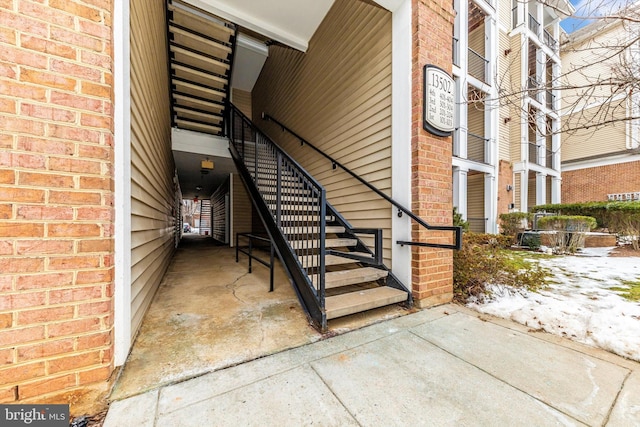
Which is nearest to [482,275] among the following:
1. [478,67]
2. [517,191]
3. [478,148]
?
[478,148]

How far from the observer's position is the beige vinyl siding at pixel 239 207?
785 cm

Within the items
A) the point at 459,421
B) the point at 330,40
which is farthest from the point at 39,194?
the point at 330,40

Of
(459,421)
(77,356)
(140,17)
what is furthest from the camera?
(140,17)

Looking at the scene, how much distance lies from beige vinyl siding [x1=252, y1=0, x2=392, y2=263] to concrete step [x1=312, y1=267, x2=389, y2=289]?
0.92ft

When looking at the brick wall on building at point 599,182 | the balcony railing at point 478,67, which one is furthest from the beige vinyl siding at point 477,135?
the brick wall on building at point 599,182

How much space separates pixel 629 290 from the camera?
2955 millimetres

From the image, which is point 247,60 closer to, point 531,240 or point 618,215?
point 531,240

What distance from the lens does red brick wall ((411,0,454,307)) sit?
257 centimetres

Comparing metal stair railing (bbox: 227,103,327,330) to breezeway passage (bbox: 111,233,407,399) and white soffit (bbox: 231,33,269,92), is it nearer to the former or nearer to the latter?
breezeway passage (bbox: 111,233,407,399)

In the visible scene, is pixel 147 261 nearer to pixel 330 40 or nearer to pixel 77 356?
pixel 77 356

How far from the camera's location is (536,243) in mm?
6711

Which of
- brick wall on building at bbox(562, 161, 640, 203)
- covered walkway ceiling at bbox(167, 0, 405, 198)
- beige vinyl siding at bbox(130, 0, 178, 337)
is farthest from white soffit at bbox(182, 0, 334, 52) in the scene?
brick wall on building at bbox(562, 161, 640, 203)

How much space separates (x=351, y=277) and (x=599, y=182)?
15.7 m

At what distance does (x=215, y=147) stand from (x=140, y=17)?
11.6ft
